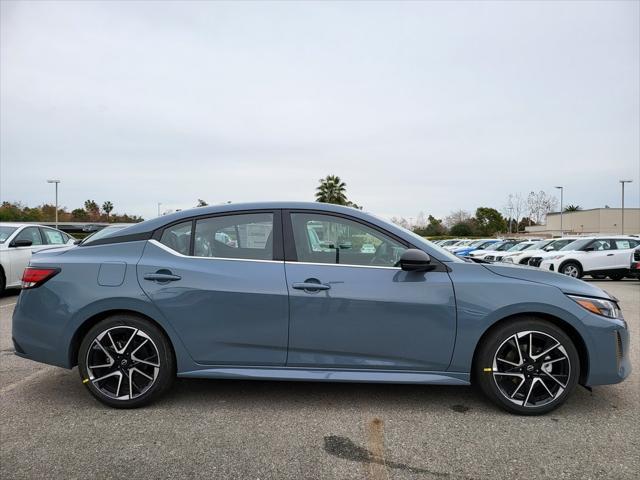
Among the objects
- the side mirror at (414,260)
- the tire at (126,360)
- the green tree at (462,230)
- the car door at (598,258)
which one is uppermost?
the green tree at (462,230)

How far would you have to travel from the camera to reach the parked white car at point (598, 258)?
13.7 metres

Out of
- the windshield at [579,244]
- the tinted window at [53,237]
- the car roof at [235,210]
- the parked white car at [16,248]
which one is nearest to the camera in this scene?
the car roof at [235,210]

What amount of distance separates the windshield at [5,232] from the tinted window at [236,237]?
7.50m

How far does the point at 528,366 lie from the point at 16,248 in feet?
31.1

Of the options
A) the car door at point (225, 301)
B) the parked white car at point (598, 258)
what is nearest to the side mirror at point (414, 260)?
the car door at point (225, 301)

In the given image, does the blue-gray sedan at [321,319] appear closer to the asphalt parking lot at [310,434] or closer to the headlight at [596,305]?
the headlight at [596,305]

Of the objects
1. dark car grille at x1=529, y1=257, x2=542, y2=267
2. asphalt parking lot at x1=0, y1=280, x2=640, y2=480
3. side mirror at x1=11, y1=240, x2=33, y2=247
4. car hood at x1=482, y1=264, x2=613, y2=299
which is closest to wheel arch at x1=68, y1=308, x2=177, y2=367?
asphalt parking lot at x1=0, y1=280, x2=640, y2=480

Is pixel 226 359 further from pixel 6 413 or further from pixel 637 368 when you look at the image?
pixel 637 368

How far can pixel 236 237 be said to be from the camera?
11.2 feet

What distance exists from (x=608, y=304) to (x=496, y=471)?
1.61 m

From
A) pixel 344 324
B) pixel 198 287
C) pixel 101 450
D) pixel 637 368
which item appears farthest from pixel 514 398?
pixel 101 450

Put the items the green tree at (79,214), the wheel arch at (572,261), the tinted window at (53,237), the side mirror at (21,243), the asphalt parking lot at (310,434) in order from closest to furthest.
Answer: the asphalt parking lot at (310,434) → the side mirror at (21,243) → the tinted window at (53,237) → the wheel arch at (572,261) → the green tree at (79,214)

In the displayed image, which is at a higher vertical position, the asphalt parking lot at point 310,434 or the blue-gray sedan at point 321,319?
the blue-gray sedan at point 321,319

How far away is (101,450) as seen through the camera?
2656 millimetres
